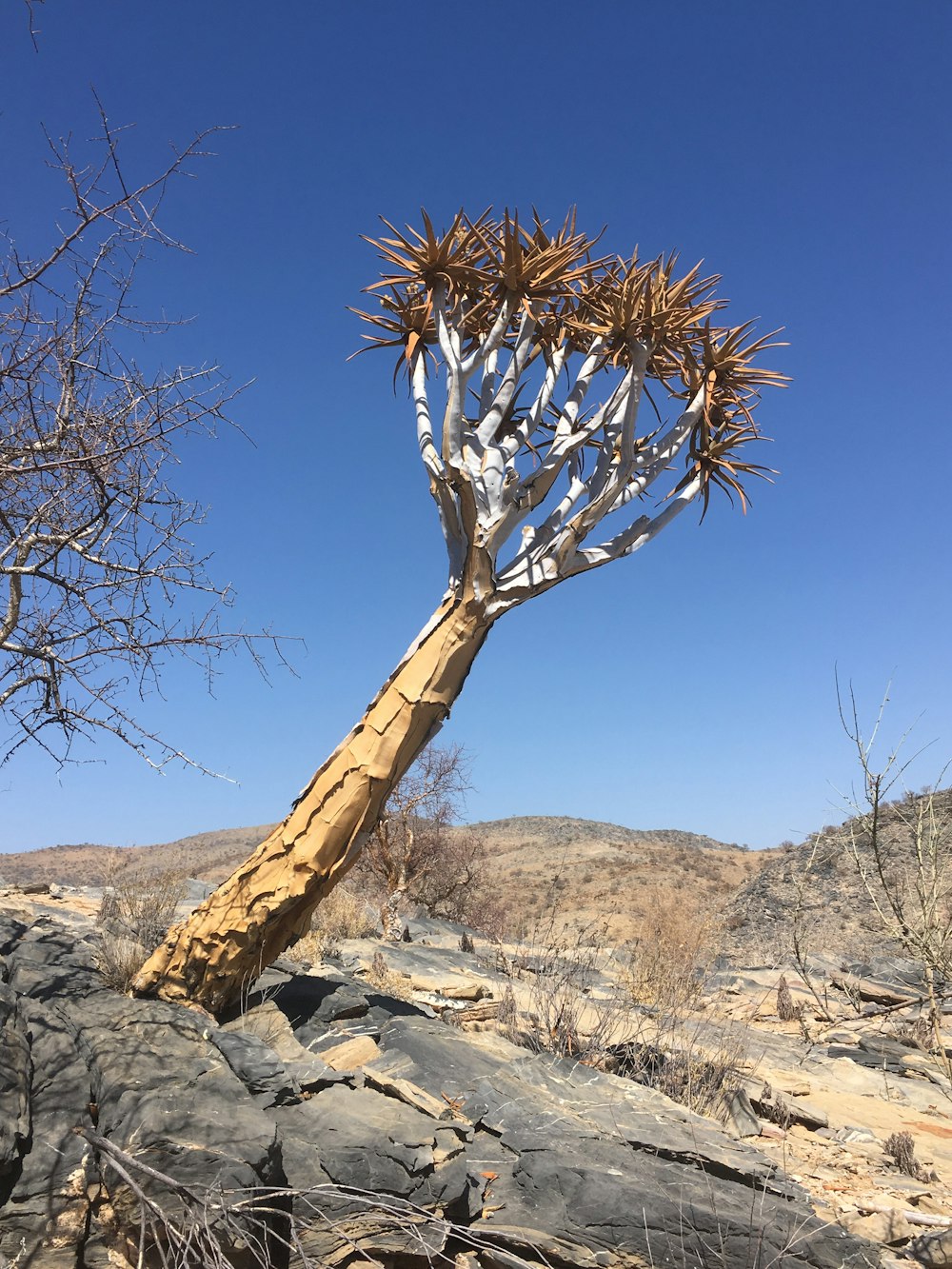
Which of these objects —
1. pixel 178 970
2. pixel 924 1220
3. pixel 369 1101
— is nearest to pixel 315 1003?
pixel 178 970

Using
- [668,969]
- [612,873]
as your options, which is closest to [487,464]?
[668,969]

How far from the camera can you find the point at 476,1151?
4.09m

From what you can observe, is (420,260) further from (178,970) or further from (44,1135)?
(44,1135)

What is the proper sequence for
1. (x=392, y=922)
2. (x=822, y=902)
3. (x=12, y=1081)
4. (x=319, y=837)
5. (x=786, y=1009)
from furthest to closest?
(x=822, y=902), (x=392, y=922), (x=786, y=1009), (x=319, y=837), (x=12, y=1081)

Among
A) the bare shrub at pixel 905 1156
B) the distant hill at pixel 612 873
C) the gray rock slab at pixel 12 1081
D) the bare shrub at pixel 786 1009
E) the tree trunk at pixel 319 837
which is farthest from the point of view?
the distant hill at pixel 612 873

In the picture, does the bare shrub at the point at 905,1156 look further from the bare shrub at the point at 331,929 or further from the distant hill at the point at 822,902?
the distant hill at the point at 822,902

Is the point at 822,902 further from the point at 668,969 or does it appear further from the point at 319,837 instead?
the point at 319,837

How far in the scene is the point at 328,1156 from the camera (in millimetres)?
3617

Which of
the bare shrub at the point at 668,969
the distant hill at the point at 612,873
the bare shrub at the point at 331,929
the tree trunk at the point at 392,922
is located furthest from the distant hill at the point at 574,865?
the bare shrub at the point at 668,969

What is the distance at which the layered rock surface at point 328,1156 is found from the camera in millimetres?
2984

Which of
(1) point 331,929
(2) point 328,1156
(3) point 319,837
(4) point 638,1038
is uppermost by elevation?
(3) point 319,837

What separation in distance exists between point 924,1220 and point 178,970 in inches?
170

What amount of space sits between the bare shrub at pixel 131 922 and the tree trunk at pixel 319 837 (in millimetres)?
229

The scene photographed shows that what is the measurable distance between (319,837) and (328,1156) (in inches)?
70.6
